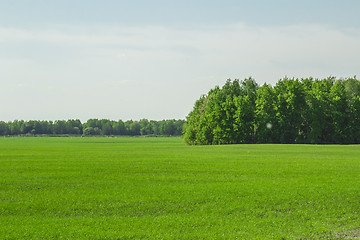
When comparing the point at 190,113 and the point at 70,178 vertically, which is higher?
the point at 190,113

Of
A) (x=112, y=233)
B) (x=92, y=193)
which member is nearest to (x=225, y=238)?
(x=112, y=233)

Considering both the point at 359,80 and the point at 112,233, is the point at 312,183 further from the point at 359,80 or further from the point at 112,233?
the point at 359,80

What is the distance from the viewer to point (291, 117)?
105062mm

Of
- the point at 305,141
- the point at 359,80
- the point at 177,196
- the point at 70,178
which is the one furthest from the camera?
the point at 359,80

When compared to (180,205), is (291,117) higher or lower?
higher

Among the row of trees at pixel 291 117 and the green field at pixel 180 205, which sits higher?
the row of trees at pixel 291 117

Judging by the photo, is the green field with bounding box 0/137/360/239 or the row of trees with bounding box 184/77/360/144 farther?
the row of trees with bounding box 184/77/360/144

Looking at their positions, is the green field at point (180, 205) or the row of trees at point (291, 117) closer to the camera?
the green field at point (180, 205)

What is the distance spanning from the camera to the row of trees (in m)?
102

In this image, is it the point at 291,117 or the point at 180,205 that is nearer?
the point at 180,205

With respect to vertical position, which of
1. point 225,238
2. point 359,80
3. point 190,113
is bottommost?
point 225,238

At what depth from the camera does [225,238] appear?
15188mm

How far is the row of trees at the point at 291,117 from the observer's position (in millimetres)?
102312

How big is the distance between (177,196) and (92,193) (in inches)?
207
